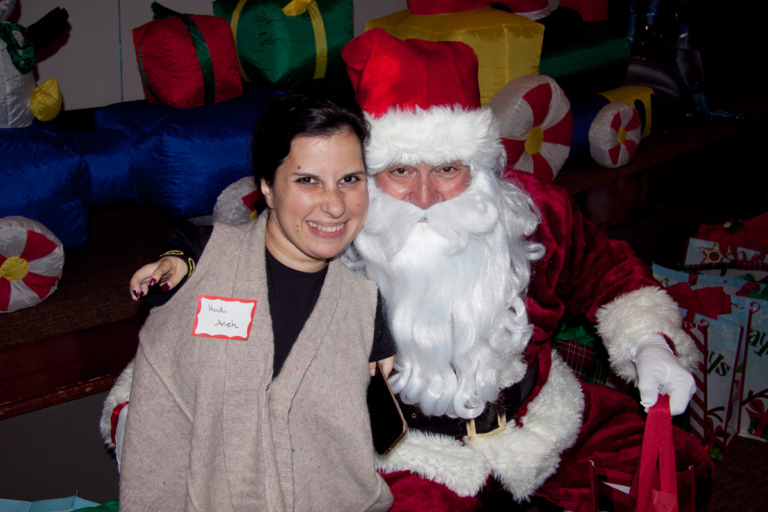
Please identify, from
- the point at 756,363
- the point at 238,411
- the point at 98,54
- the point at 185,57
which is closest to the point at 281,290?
the point at 238,411

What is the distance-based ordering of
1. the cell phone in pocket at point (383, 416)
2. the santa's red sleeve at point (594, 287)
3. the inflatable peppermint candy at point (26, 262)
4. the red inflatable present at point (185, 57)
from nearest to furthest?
the cell phone in pocket at point (383, 416) < the santa's red sleeve at point (594, 287) < the inflatable peppermint candy at point (26, 262) < the red inflatable present at point (185, 57)

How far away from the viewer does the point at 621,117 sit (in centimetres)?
339

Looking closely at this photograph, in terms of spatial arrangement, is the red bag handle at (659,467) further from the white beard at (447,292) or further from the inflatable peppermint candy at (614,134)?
the inflatable peppermint candy at (614,134)

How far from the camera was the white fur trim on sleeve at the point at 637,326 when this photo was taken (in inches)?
58.7

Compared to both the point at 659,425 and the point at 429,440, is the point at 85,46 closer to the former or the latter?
the point at 429,440

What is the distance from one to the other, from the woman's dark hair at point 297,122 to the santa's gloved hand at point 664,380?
84 cm

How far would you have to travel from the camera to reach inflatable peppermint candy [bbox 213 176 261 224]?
205 centimetres

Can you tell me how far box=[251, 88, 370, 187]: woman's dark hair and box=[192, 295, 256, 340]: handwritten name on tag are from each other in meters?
0.25

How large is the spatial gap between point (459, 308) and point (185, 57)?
1.56 metres

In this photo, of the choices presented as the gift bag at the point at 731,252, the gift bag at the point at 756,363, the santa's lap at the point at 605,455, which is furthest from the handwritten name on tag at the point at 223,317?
the gift bag at the point at 731,252

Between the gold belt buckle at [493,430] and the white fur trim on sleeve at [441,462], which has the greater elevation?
the gold belt buckle at [493,430]

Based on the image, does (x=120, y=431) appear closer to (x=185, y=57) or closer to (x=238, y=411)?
(x=238, y=411)

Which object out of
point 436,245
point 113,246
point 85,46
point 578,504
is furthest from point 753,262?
point 85,46

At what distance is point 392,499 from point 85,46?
2.55 m
